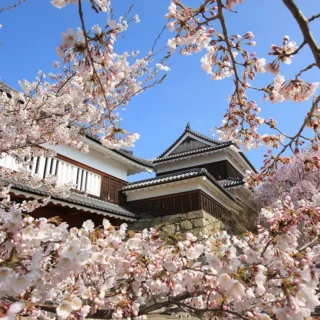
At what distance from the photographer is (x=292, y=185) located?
13.1 metres

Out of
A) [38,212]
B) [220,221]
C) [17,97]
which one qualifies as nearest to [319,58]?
[17,97]

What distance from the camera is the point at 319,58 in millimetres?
1668

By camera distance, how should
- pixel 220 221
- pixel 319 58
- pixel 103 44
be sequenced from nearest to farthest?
pixel 319 58 → pixel 103 44 → pixel 220 221

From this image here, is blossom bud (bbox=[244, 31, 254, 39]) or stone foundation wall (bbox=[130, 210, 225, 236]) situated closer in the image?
blossom bud (bbox=[244, 31, 254, 39])

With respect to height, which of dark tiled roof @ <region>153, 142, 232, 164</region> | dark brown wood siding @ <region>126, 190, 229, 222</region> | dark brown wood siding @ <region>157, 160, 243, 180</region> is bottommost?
dark brown wood siding @ <region>126, 190, 229, 222</region>

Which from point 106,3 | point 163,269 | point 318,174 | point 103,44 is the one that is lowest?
point 163,269

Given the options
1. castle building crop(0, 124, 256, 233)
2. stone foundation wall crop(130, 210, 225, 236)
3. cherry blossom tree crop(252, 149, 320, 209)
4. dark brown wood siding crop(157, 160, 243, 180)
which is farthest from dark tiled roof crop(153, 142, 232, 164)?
stone foundation wall crop(130, 210, 225, 236)

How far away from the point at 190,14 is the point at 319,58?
1.59 m

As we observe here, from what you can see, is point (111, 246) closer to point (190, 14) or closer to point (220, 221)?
point (190, 14)

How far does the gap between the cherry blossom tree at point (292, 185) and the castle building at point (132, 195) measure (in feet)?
3.16

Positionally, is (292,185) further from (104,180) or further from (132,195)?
(104,180)

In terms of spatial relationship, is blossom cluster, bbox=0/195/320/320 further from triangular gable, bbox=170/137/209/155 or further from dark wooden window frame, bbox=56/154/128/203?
triangular gable, bbox=170/137/209/155

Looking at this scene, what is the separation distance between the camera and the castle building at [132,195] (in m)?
8.28

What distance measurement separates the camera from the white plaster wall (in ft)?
29.7
